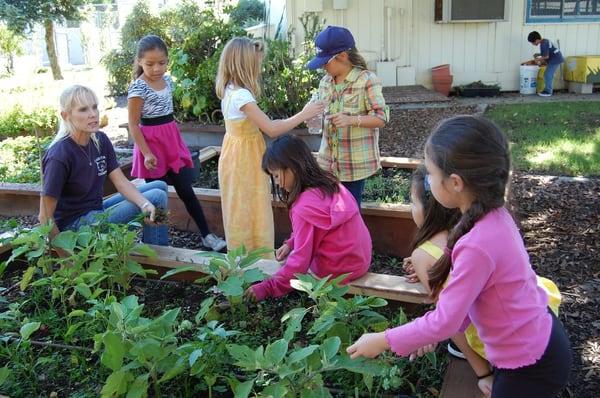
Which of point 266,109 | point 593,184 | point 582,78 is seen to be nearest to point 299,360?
point 593,184

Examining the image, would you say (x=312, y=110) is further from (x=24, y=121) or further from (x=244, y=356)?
(x=24, y=121)

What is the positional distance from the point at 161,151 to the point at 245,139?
79 centimetres

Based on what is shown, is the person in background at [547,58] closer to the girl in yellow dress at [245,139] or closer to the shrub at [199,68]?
the shrub at [199,68]

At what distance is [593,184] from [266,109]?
332 cm

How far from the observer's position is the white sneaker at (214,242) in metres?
4.45

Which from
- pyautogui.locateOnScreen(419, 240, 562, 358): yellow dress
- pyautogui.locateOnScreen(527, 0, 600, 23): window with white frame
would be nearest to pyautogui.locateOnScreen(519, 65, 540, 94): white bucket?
pyautogui.locateOnScreen(527, 0, 600, 23): window with white frame

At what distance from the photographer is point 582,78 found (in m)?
11.1

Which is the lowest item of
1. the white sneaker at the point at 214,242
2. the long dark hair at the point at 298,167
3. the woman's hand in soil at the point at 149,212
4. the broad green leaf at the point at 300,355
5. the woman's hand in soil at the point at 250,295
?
the white sneaker at the point at 214,242

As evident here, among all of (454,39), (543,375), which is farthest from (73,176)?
(454,39)

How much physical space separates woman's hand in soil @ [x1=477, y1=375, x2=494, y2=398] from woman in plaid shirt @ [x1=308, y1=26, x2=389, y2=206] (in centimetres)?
A: 193

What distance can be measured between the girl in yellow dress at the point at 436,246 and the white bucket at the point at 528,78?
977cm

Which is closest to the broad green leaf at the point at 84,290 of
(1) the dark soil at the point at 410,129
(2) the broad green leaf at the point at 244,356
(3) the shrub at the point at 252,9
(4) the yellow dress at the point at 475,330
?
(2) the broad green leaf at the point at 244,356

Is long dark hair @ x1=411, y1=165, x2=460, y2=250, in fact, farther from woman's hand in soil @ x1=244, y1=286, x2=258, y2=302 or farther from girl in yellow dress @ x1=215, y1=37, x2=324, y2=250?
girl in yellow dress @ x1=215, y1=37, x2=324, y2=250

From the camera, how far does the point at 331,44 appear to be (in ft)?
12.2
